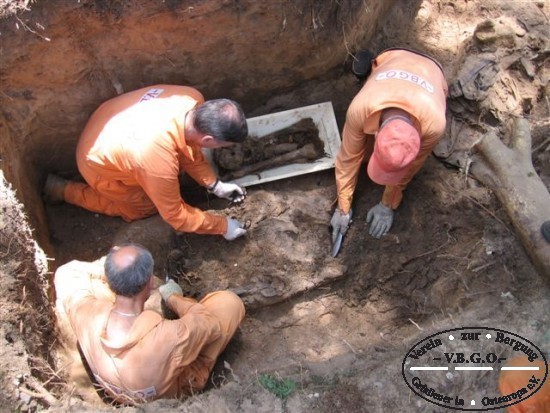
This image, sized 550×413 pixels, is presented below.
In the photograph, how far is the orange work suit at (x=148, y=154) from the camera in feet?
11.4

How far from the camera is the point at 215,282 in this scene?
4.04 meters

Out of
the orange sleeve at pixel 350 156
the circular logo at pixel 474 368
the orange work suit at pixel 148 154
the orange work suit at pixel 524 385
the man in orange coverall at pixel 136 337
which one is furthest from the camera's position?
the orange sleeve at pixel 350 156

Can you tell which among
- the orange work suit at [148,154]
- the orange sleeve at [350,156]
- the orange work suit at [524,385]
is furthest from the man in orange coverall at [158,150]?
the orange work suit at [524,385]

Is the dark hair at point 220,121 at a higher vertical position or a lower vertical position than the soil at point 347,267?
higher

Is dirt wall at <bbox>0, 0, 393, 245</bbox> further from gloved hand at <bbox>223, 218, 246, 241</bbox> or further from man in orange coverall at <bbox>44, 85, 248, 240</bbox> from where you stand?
gloved hand at <bbox>223, 218, 246, 241</bbox>

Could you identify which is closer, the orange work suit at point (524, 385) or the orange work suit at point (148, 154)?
the orange work suit at point (524, 385)

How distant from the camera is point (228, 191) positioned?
414cm

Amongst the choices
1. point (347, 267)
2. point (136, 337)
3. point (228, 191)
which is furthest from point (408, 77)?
point (136, 337)

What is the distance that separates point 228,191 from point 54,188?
148 centimetres

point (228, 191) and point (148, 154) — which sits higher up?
point (148, 154)

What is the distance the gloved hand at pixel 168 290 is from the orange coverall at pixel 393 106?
4.71 ft

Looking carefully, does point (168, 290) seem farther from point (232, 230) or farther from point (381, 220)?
point (381, 220)

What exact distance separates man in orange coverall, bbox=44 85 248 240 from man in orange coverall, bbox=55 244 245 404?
66 centimetres

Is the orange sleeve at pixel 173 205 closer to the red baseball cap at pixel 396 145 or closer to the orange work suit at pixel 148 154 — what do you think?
the orange work suit at pixel 148 154
